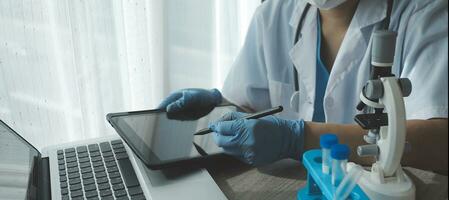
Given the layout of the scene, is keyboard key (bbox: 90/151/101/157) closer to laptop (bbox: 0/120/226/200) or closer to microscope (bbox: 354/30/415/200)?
laptop (bbox: 0/120/226/200)

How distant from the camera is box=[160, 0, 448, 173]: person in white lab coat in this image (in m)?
0.60

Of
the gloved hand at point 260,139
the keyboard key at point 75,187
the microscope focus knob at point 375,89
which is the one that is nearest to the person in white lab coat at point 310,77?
the gloved hand at point 260,139

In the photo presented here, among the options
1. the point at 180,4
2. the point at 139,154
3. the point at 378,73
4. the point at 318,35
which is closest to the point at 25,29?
the point at 180,4

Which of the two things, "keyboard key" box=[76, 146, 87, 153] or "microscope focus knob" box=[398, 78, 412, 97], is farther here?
"keyboard key" box=[76, 146, 87, 153]

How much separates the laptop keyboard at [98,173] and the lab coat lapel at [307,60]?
43 cm

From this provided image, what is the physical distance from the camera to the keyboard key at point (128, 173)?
57cm

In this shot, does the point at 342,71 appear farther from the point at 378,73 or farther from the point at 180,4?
the point at 180,4

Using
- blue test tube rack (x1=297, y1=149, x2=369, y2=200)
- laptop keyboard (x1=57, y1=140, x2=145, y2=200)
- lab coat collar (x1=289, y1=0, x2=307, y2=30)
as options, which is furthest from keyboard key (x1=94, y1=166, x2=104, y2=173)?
lab coat collar (x1=289, y1=0, x2=307, y2=30)

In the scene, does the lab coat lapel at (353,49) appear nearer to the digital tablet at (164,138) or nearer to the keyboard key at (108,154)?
the digital tablet at (164,138)

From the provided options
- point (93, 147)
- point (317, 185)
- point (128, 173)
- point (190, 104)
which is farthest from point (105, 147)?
point (317, 185)

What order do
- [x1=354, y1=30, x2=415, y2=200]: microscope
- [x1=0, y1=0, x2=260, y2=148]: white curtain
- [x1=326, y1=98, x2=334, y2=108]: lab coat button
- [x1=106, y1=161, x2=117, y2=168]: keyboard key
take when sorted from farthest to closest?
1. [x1=0, y1=0, x2=260, y2=148]: white curtain
2. [x1=326, y1=98, x2=334, y2=108]: lab coat button
3. [x1=106, y1=161, x2=117, y2=168]: keyboard key
4. [x1=354, y1=30, x2=415, y2=200]: microscope

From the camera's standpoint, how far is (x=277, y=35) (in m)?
1.01

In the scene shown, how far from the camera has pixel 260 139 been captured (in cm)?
64

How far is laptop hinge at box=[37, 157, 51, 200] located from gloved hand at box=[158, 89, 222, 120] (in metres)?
0.23
